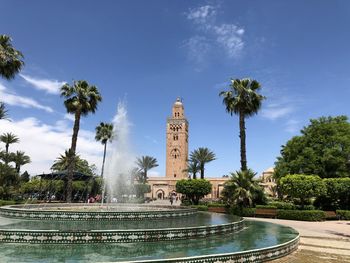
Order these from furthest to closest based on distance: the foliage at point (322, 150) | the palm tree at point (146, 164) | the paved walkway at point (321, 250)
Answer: the palm tree at point (146, 164), the foliage at point (322, 150), the paved walkway at point (321, 250)

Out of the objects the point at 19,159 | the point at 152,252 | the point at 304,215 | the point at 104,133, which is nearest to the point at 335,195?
the point at 304,215

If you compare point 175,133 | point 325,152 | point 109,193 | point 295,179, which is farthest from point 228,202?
point 175,133

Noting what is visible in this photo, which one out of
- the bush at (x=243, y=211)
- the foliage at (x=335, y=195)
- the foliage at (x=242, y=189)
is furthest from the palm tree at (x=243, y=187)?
the foliage at (x=335, y=195)

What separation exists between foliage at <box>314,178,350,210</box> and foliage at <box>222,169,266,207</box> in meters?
5.43

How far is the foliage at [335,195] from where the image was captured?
25.2m

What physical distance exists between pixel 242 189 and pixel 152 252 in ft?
56.8

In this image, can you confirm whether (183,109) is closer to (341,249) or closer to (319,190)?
(319,190)

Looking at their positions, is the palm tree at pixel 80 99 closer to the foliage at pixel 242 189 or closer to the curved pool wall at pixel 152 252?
the foliage at pixel 242 189

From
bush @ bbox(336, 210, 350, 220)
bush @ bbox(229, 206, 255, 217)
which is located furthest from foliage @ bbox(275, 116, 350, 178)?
bush @ bbox(229, 206, 255, 217)

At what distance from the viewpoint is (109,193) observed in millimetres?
26359

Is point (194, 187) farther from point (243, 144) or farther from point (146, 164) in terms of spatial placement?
point (146, 164)

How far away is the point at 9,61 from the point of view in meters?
24.2

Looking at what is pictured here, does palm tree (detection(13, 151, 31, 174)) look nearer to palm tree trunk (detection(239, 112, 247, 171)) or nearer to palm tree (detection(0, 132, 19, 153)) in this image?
palm tree (detection(0, 132, 19, 153))

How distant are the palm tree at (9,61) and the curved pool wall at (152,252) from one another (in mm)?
19257
